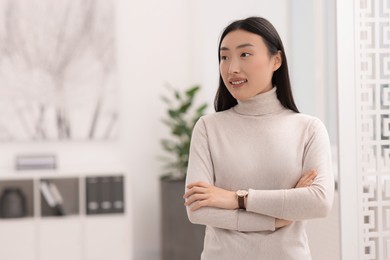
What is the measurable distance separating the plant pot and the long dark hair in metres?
2.78

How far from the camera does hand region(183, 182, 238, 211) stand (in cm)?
179

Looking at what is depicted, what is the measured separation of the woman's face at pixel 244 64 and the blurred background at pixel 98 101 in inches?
102

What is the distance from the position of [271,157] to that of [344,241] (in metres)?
0.94

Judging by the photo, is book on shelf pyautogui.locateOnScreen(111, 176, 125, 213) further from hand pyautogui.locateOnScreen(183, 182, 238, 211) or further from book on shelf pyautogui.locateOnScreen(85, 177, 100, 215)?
hand pyautogui.locateOnScreen(183, 182, 238, 211)

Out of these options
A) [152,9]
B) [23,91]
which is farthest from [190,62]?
[23,91]

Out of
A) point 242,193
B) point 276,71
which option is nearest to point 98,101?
point 276,71

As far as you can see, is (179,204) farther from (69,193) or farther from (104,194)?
(69,193)

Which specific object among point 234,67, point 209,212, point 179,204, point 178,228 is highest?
point 234,67

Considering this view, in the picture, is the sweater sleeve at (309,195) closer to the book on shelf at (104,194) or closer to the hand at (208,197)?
the hand at (208,197)

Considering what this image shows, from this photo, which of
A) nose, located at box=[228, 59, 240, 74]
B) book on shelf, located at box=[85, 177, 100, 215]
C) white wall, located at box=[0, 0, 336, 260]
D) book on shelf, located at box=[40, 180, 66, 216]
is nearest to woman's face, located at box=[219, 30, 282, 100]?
nose, located at box=[228, 59, 240, 74]

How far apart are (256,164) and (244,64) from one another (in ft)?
0.92

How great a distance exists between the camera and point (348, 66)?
100 inches

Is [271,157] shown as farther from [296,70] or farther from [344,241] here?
[296,70]

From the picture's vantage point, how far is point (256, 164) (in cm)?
178
